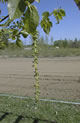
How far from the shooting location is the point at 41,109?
118 inches

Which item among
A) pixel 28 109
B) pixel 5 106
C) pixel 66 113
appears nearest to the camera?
pixel 66 113

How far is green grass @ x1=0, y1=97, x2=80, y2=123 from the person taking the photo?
8.58ft

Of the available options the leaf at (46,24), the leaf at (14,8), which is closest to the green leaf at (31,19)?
the leaf at (14,8)

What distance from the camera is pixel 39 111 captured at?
289cm

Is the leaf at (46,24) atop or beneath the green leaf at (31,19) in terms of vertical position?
atop

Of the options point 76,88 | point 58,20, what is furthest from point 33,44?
point 76,88

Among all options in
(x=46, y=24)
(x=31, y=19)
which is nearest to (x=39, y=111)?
(x=46, y=24)

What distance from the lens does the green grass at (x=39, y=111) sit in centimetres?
262

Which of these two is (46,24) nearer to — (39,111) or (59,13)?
(59,13)

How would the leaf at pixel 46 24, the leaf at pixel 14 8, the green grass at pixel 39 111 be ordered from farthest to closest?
the green grass at pixel 39 111
the leaf at pixel 46 24
the leaf at pixel 14 8

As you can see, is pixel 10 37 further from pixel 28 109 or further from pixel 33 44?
pixel 28 109

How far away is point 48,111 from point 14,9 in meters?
2.79

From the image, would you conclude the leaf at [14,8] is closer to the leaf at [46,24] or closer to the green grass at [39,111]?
the leaf at [46,24]

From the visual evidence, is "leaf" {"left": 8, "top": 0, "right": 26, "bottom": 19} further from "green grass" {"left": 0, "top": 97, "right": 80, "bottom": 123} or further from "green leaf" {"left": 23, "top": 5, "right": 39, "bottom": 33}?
"green grass" {"left": 0, "top": 97, "right": 80, "bottom": 123}
